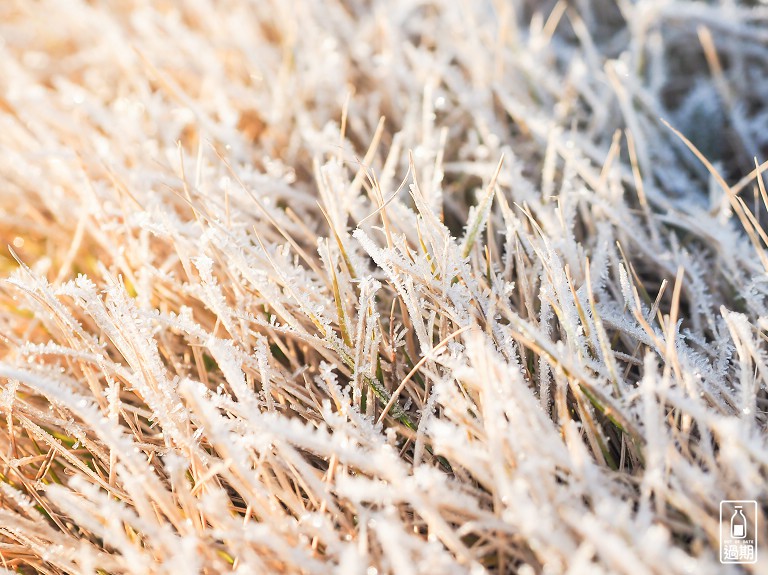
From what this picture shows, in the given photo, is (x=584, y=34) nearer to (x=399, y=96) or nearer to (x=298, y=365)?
(x=399, y=96)

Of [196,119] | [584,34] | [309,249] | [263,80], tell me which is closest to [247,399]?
[309,249]

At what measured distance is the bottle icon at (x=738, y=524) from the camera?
1.93 feet

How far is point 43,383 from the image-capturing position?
2.07 feet

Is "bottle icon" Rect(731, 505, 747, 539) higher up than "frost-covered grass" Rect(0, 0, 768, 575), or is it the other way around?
"frost-covered grass" Rect(0, 0, 768, 575)

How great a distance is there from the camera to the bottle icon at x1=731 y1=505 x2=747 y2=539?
0.59 m

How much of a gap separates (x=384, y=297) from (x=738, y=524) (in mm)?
528

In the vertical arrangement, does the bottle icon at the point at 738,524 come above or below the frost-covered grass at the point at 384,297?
below

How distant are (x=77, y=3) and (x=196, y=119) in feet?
2.10
